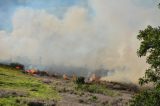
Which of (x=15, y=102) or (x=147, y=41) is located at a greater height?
(x=147, y=41)

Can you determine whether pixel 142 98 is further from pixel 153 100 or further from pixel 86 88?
pixel 86 88

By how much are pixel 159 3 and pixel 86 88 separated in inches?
2983

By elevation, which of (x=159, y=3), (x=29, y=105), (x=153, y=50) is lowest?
(x=29, y=105)

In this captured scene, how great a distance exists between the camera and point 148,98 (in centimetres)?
3550

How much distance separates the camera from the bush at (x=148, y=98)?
34625 millimetres

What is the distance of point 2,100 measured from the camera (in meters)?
60.5

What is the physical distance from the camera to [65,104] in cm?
6688

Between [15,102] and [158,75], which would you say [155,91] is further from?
[15,102]

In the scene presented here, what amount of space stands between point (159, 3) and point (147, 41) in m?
3.32

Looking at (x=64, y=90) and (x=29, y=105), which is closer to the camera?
(x=29, y=105)

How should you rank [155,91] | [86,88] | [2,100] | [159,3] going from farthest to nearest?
1. [86,88]
2. [2,100]
3. [159,3]
4. [155,91]

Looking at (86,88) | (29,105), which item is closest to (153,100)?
(29,105)

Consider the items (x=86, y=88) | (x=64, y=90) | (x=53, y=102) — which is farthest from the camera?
(x=86, y=88)

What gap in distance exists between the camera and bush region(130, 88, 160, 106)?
34625 mm
